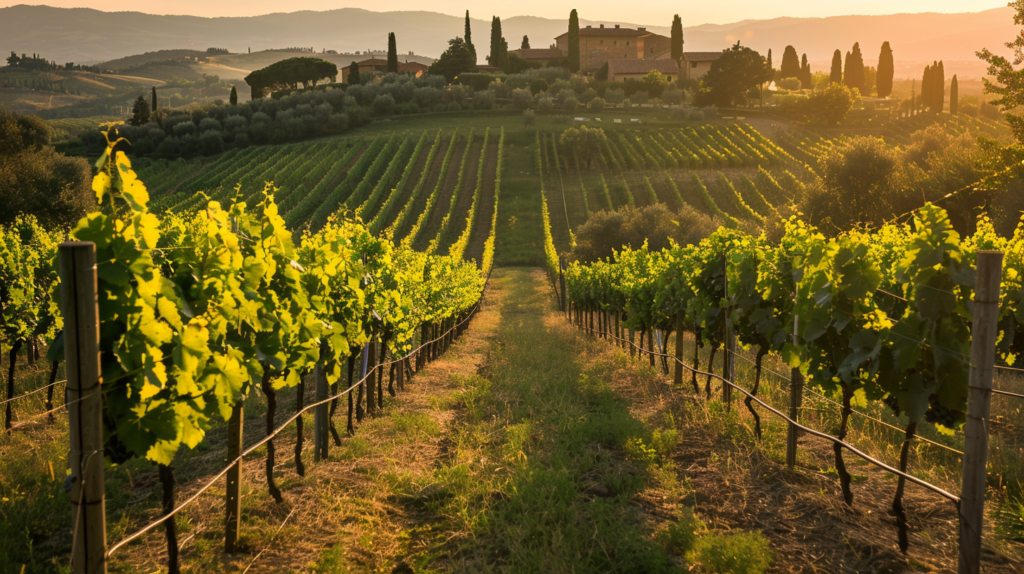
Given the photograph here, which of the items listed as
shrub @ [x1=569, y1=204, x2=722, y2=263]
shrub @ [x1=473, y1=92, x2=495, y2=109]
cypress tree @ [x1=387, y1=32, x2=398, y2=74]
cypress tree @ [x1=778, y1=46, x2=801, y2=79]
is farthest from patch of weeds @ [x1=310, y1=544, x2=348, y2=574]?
cypress tree @ [x1=778, y1=46, x2=801, y2=79]

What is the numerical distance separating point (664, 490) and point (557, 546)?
1.63 meters

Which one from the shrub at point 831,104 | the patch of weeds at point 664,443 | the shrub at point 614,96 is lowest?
the patch of weeds at point 664,443

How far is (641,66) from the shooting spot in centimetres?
9775

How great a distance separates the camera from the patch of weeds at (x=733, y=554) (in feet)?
14.8

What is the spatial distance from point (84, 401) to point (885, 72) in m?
108

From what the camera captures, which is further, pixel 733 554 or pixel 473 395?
pixel 473 395

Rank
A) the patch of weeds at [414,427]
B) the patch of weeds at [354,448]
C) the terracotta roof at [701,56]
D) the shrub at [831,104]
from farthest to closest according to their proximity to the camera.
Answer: the terracotta roof at [701,56] < the shrub at [831,104] < the patch of weeds at [414,427] < the patch of weeds at [354,448]

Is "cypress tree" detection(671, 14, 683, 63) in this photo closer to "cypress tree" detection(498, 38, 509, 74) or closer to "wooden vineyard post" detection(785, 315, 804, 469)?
"cypress tree" detection(498, 38, 509, 74)

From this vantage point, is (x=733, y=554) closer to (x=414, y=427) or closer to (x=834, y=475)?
(x=834, y=475)

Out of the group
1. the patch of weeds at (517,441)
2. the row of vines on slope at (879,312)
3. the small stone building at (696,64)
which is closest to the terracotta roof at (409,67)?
the small stone building at (696,64)

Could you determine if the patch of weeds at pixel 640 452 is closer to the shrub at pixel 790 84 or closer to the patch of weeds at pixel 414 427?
the patch of weeds at pixel 414 427

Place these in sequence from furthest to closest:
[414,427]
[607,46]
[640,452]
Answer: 1. [607,46]
2. [414,427]
3. [640,452]

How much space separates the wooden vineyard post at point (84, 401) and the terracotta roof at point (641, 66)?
101 m

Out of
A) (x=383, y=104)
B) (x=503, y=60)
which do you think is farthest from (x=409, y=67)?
(x=383, y=104)
